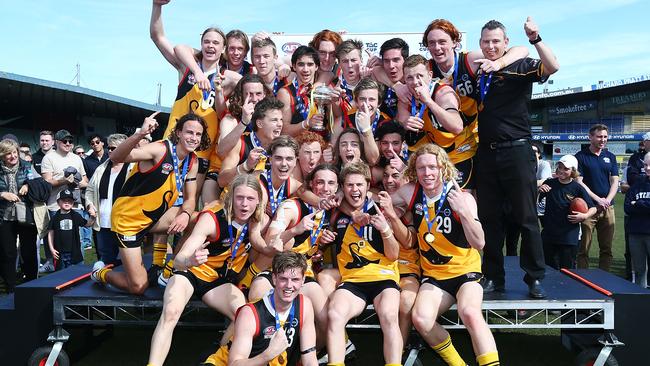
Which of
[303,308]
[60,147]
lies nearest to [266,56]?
[303,308]

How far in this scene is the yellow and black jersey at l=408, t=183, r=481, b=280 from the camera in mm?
4039

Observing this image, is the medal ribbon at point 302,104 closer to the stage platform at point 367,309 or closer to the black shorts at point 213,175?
the black shorts at point 213,175

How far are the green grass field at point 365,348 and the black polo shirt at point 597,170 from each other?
226cm

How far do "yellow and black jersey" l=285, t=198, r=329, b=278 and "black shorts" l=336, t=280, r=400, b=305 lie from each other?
1.11ft

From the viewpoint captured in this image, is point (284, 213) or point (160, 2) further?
point (160, 2)

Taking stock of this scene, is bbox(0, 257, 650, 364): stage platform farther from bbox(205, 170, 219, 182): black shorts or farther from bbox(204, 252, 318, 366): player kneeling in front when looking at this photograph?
bbox(205, 170, 219, 182): black shorts

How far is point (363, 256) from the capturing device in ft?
13.6

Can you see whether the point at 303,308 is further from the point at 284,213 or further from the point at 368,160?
the point at 368,160

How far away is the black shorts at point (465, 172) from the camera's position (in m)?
4.58

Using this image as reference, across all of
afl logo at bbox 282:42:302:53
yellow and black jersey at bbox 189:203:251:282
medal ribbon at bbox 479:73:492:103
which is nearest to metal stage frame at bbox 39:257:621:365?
yellow and black jersey at bbox 189:203:251:282

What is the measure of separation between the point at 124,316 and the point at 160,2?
10.7ft

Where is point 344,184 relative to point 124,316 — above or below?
above

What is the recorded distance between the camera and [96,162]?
853 centimetres

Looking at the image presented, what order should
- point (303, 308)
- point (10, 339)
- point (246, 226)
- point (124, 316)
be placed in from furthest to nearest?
point (124, 316) < point (10, 339) < point (246, 226) < point (303, 308)
